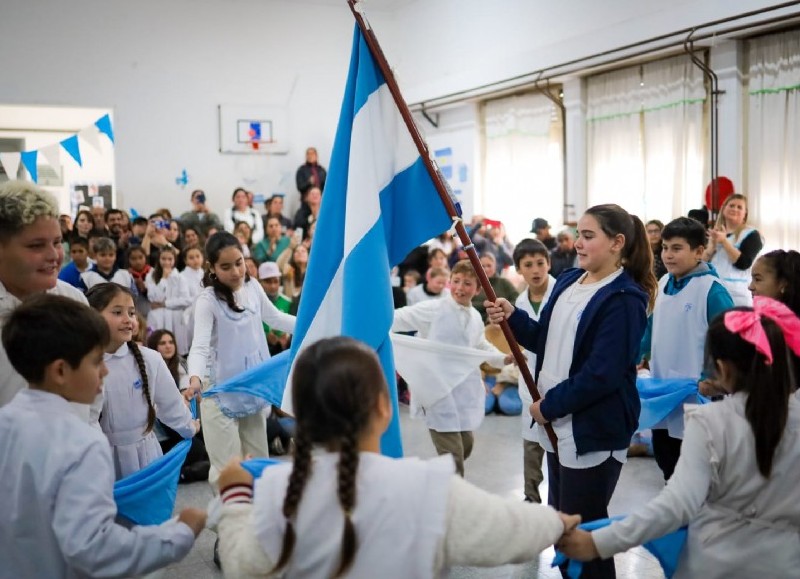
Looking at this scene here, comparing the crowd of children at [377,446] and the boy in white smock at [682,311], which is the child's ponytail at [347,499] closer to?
the crowd of children at [377,446]

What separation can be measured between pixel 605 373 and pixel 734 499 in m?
0.56

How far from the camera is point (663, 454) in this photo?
324 centimetres

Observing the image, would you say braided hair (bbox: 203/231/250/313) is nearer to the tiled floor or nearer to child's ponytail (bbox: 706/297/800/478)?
the tiled floor

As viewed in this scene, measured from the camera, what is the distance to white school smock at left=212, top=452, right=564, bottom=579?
1.36 meters

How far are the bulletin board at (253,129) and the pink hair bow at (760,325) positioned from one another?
9750 millimetres

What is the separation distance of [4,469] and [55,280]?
62 centimetres

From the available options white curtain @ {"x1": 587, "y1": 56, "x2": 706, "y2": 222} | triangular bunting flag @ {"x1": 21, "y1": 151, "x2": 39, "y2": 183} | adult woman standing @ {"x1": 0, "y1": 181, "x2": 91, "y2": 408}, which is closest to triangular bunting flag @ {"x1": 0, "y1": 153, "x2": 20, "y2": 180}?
triangular bunting flag @ {"x1": 21, "y1": 151, "x2": 39, "y2": 183}

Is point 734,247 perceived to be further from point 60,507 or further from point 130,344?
point 60,507

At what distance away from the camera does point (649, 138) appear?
786 centimetres

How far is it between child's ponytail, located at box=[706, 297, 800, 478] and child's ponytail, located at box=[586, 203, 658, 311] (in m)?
0.65

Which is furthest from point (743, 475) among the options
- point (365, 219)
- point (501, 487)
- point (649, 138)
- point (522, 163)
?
point (522, 163)

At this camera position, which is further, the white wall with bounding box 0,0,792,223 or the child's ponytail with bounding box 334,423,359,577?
the white wall with bounding box 0,0,792,223

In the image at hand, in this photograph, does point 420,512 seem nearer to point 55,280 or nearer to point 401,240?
point 55,280

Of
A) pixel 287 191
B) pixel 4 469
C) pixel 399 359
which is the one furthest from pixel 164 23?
pixel 4 469
